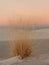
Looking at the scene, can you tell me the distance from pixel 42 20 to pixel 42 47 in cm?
37

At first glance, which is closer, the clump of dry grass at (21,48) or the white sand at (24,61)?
the white sand at (24,61)

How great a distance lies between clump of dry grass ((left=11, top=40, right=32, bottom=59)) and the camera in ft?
8.16

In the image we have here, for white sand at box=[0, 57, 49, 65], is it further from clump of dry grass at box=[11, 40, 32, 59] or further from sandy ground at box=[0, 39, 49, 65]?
clump of dry grass at box=[11, 40, 32, 59]

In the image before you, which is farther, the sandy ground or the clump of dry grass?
the clump of dry grass

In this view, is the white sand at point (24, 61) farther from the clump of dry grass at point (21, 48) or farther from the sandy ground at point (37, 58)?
the clump of dry grass at point (21, 48)

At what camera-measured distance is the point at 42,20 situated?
9.17 ft

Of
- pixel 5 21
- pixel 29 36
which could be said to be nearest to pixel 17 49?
pixel 29 36

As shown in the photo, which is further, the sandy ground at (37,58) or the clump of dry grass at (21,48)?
the clump of dry grass at (21,48)

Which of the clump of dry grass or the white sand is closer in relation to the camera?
the white sand

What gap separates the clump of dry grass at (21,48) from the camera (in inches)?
97.9

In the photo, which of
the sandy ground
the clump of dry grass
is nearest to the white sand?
the sandy ground

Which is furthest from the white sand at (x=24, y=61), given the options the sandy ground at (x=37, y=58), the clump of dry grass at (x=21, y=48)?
the clump of dry grass at (x=21, y=48)

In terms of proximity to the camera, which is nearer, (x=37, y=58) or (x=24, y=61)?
(x=24, y=61)

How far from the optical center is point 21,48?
2496 millimetres
